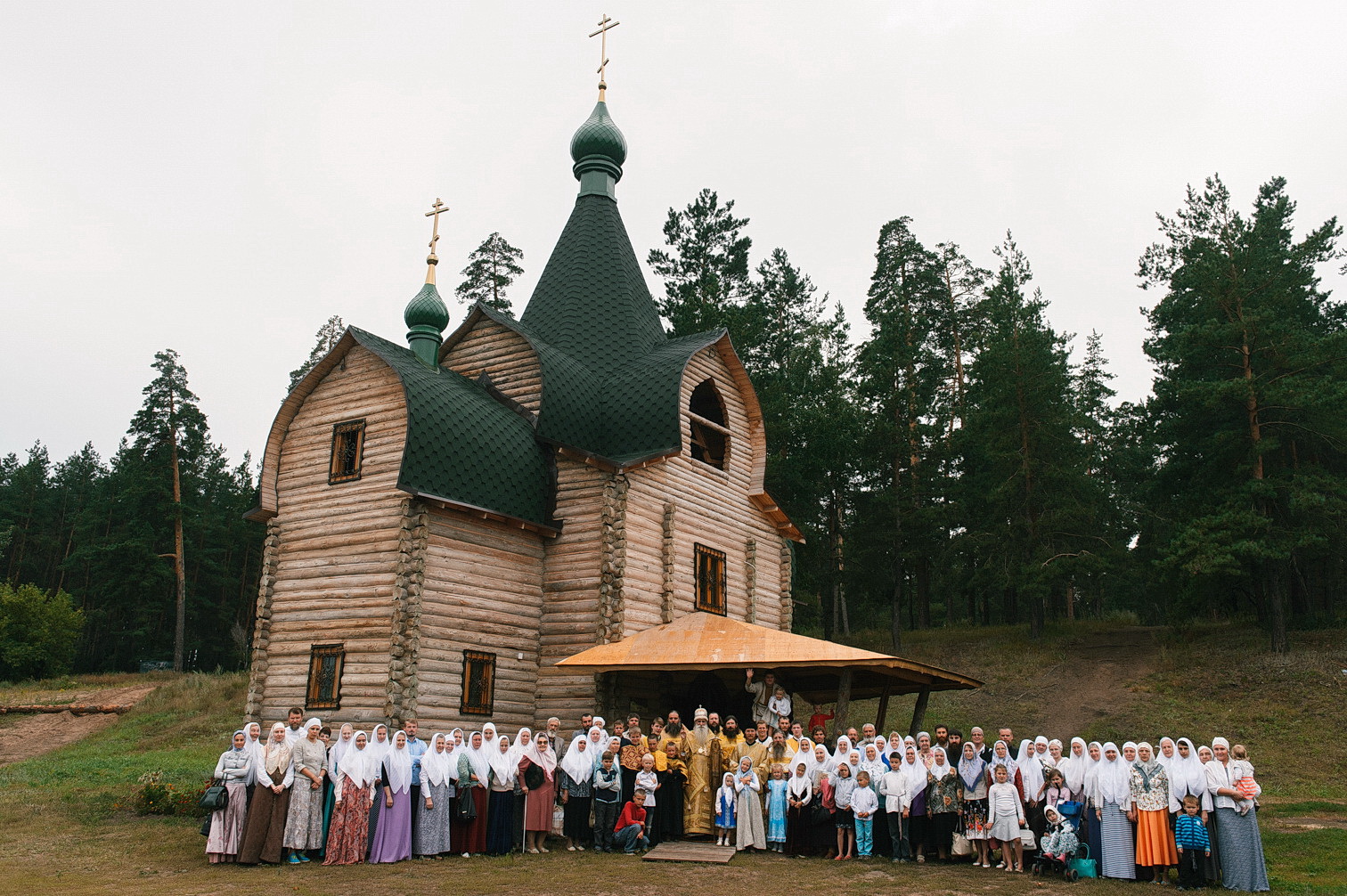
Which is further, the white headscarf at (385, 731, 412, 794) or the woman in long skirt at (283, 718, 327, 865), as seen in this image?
the white headscarf at (385, 731, 412, 794)

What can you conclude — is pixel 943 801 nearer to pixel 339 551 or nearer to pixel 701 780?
pixel 701 780

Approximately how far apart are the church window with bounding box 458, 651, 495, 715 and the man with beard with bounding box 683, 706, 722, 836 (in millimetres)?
3978

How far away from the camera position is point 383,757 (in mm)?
10750

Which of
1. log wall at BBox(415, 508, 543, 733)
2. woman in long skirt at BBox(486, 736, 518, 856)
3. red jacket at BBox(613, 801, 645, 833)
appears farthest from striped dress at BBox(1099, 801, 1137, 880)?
log wall at BBox(415, 508, 543, 733)

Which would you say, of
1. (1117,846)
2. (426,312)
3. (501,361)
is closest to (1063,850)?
(1117,846)

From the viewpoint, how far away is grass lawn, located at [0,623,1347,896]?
9.16 meters

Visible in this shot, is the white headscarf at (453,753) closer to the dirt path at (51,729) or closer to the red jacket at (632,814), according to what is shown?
the red jacket at (632,814)

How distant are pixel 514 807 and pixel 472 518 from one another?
505 cm

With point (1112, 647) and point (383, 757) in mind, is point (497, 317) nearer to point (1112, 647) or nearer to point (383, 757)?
point (383, 757)

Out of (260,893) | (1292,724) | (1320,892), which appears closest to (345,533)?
(260,893)

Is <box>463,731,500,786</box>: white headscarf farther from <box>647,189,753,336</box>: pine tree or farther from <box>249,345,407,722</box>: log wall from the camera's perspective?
<box>647,189,753,336</box>: pine tree

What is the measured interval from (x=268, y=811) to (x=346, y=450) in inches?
273

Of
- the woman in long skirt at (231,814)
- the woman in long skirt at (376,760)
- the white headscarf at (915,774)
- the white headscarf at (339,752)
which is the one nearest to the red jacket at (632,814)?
the woman in long skirt at (376,760)

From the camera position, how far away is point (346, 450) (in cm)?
1584
